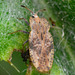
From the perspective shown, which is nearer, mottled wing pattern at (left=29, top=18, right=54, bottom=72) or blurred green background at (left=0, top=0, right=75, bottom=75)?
blurred green background at (left=0, top=0, right=75, bottom=75)

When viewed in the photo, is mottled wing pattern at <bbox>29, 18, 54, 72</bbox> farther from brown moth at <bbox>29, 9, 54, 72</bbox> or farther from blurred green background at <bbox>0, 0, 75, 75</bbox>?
blurred green background at <bbox>0, 0, 75, 75</bbox>

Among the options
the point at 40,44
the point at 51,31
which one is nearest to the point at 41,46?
the point at 40,44

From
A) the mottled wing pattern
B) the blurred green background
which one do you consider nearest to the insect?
the mottled wing pattern

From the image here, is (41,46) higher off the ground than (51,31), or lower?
higher

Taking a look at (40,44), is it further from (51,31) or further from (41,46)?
(51,31)

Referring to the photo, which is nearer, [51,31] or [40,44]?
[40,44]

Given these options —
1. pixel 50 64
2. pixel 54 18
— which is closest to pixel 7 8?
pixel 54 18

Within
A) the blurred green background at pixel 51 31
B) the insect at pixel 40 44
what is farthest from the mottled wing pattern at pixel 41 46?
the blurred green background at pixel 51 31
